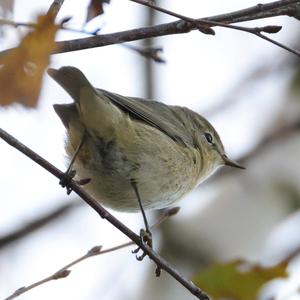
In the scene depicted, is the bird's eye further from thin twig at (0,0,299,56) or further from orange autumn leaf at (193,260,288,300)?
thin twig at (0,0,299,56)

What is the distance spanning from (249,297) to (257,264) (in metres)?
0.19

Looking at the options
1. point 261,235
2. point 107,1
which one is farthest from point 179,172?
point 261,235

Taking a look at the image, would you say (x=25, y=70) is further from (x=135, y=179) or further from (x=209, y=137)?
(x=209, y=137)

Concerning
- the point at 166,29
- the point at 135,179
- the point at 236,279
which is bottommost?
the point at 236,279

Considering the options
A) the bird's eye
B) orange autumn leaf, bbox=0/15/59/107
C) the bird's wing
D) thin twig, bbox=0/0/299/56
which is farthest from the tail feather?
the bird's eye

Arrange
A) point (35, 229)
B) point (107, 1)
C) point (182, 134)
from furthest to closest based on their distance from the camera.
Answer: point (35, 229) < point (182, 134) < point (107, 1)

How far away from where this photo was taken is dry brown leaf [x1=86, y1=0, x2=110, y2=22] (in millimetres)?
2585

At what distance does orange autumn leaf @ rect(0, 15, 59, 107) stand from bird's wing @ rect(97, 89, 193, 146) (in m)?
1.70

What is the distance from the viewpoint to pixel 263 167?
21.9 ft

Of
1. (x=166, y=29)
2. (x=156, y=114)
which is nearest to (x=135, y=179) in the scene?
(x=156, y=114)

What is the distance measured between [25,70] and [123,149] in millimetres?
1942

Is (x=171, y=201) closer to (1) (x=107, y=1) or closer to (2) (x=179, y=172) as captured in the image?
(2) (x=179, y=172)

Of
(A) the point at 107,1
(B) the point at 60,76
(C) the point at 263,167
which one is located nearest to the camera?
(A) the point at 107,1

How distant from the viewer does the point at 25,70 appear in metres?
1.71
